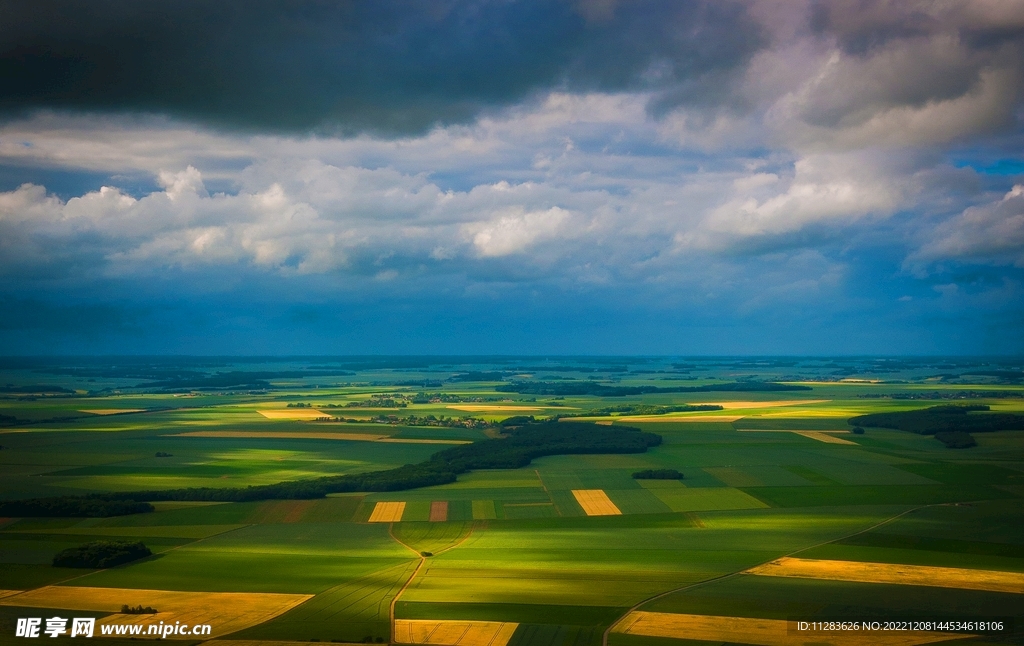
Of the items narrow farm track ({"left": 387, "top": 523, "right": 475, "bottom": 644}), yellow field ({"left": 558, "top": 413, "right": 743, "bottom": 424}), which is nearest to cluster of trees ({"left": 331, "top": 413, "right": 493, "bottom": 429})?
yellow field ({"left": 558, "top": 413, "right": 743, "bottom": 424})

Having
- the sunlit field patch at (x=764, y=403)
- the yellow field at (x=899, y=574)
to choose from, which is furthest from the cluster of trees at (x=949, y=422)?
the yellow field at (x=899, y=574)

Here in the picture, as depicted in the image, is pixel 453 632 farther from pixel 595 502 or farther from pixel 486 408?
pixel 486 408

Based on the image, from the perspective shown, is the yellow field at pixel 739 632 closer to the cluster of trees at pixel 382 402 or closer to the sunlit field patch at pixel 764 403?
the sunlit field patch at pixel 764 403

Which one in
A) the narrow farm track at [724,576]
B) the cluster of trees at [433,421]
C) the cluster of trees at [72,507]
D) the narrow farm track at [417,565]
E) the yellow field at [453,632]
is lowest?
the narrow farm track at [417,565]

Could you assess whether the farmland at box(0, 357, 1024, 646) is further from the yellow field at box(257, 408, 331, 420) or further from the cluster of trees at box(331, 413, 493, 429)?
the yellow field at box(257, 408, 331, 420)

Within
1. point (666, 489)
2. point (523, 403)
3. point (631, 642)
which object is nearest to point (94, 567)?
point (631, 642)

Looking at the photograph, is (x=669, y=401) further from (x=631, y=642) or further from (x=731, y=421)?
(x=631, y=642)
